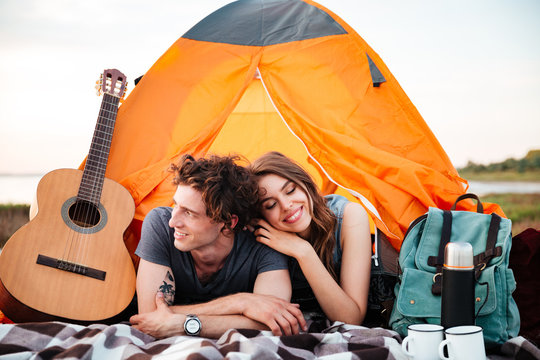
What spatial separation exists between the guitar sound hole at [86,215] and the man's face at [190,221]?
2.47 feet

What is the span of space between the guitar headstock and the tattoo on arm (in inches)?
51.7

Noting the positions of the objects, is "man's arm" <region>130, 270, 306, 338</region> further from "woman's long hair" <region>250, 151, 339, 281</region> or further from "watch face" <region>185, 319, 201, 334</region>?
"woman's long hair" <region>250, 151, 339, 281</region>

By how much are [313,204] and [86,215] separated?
1.27 m

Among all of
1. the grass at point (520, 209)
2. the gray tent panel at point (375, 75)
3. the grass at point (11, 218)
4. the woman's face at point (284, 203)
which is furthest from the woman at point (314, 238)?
the grass at point (520, 209)

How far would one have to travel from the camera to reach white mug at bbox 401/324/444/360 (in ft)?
5.24

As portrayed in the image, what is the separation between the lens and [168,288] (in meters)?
2.14

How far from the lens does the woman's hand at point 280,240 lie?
2.21 metres

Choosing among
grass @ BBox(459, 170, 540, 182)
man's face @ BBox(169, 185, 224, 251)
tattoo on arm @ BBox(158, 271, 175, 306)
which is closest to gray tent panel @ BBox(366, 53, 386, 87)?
man's face @ BBox(169, 185, 224, 251)

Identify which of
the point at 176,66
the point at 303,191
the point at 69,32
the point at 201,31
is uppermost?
the point at 69,32

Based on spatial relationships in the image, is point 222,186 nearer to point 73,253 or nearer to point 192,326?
point 192,326

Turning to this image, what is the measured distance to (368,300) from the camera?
2.47 meters

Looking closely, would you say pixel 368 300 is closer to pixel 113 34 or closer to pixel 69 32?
pixel 113 34

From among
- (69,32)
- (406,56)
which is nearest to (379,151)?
(406,56)

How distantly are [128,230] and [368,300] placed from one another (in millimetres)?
1390
